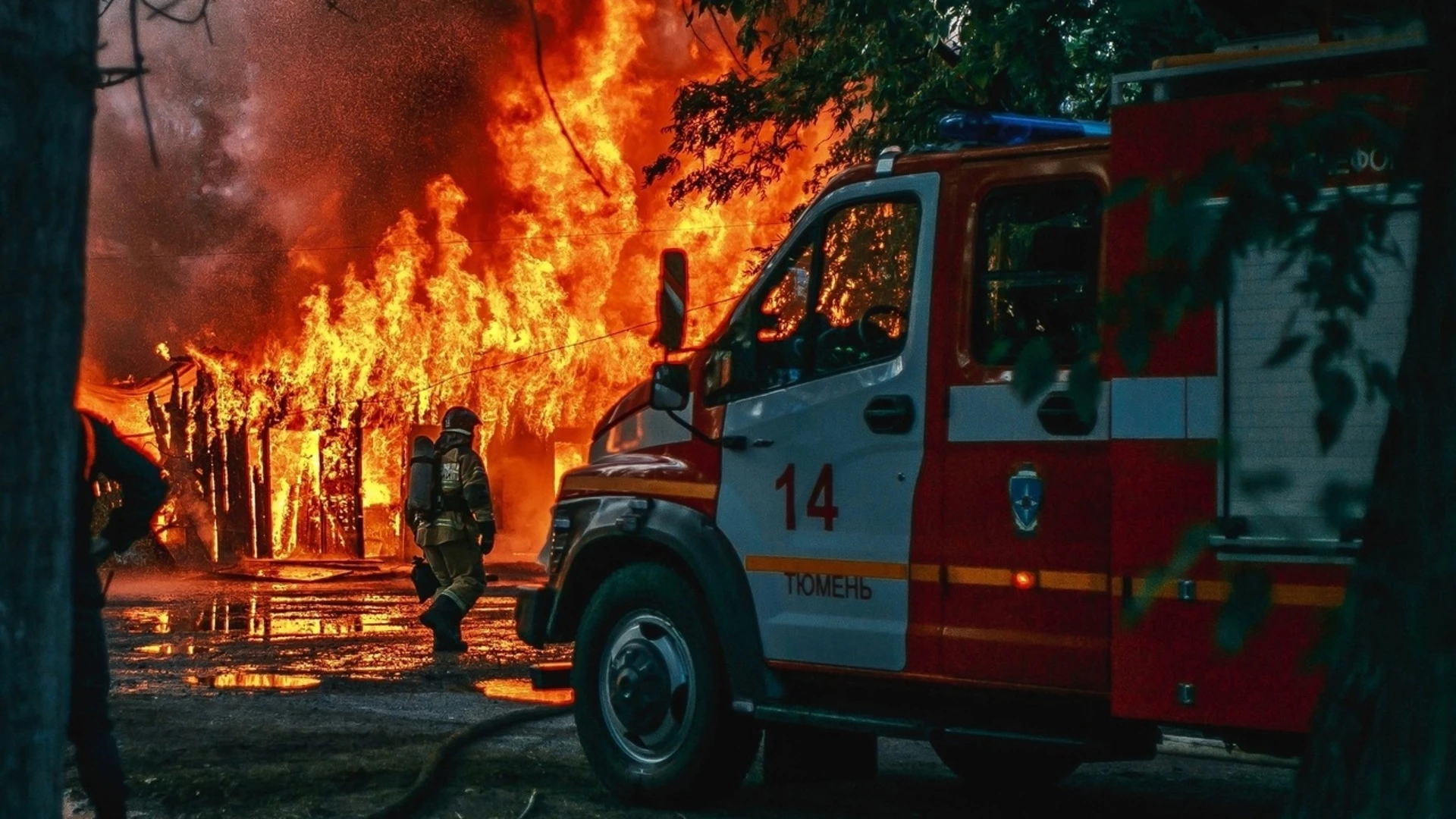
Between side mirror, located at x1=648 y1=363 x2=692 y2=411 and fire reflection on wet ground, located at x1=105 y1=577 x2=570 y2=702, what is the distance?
3.98 m

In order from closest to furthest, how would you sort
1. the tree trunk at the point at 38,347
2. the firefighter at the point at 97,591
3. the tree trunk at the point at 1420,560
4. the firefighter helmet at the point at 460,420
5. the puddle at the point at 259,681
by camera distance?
the tree trunk at the point at 38,347 < the tree trunk at the point at 1420,560 < the firefighter at the point at 97,591 < the puddle at the point at 259,681 < the firefighter helmet at the point at 460,420

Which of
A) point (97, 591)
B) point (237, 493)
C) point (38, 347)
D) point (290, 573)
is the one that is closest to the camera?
point (38, 347)

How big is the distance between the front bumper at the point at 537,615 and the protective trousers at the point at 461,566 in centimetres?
595

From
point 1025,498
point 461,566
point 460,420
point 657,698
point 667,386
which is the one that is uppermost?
point 460,420

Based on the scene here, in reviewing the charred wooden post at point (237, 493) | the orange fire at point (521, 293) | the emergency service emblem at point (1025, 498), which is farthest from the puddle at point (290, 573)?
the emergency service emblem at point (1025, 498)

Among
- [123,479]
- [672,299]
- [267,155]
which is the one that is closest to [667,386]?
[672,299]

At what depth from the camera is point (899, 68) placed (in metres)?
12.7

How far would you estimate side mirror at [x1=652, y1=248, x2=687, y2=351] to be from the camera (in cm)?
662

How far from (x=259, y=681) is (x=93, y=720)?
6134 millimetres

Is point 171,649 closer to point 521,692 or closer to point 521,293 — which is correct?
point 521,692

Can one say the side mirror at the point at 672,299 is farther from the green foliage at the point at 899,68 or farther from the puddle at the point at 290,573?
the puddle at the point at 290,573

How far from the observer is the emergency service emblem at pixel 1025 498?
230 inches

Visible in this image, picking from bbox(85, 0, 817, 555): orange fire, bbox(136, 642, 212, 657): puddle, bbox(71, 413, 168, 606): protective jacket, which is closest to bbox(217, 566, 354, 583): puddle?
bbox(85, 0, 817, 555): orange fire

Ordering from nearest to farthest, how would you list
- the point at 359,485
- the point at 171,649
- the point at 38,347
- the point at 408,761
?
the point at 38,347 < the point at 408,761 < the point at 171,649 < the point at 359,485
